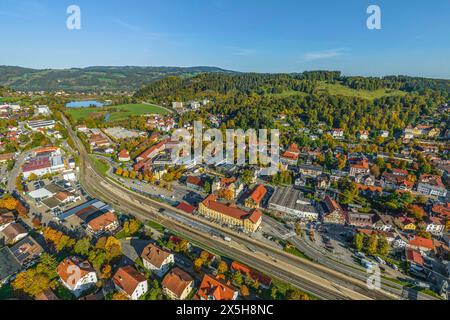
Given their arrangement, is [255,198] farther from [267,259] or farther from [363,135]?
[363,135]

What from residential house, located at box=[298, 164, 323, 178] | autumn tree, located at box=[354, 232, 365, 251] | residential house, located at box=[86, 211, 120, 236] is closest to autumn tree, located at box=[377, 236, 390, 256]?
autumn tree, located at box=[354, 232, 365, 251]

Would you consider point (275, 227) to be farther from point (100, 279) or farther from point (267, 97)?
point (267, 97)

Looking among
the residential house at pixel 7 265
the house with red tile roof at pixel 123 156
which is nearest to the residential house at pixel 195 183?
the house with red tile roof at pixel 123 156

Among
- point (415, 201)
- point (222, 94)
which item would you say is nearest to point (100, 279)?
point (415, 201)

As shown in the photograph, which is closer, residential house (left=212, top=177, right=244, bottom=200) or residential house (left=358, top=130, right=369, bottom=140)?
residential house (left=212, top=177, right=244, bottom=200)

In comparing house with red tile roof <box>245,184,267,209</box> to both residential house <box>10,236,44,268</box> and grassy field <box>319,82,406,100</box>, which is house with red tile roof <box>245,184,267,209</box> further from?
grassy field <box>319,82,406,100</box>

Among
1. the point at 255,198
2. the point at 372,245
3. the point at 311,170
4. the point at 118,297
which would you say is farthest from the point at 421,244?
the point at 118,297
